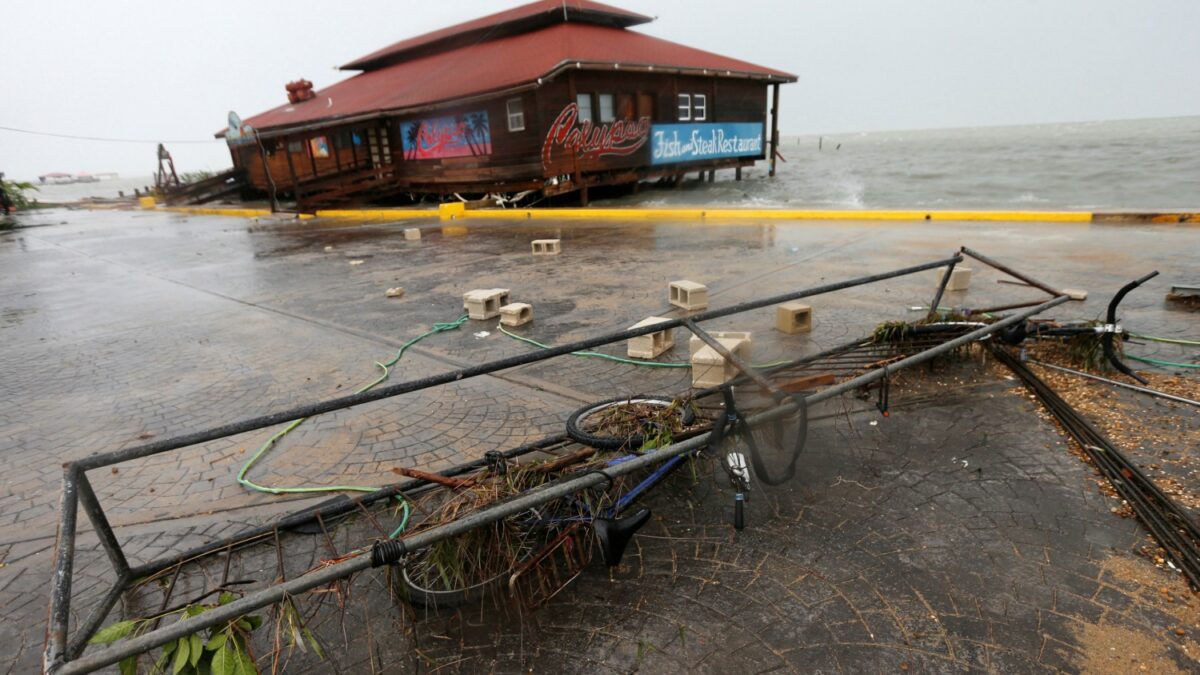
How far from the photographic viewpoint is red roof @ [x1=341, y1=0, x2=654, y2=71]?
2447 centimetres

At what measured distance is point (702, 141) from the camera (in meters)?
25.4

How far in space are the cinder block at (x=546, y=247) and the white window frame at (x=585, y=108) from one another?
10.2 m

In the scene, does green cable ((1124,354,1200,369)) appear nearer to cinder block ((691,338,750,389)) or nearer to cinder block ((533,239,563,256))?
cinder block ((691,338,750,389))

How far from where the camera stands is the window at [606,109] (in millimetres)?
21562

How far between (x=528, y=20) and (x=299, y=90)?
49.6 ft

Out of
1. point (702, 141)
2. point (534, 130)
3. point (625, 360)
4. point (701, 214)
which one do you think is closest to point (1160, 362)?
point (625, 360)

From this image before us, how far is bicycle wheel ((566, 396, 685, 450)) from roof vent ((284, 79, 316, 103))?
34.7 meters

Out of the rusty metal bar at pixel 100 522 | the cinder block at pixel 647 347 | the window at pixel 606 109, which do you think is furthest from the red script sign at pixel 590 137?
the rusty metal bar at pixel 100 522

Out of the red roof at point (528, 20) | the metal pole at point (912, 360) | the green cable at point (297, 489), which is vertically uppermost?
the red roof at point (528, 20)

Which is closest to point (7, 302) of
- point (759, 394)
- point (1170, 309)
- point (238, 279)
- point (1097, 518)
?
point (238, 279)

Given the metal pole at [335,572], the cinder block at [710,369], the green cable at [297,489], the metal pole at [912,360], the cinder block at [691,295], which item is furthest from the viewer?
the cinder block at [691,295]

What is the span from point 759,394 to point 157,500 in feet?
13.1

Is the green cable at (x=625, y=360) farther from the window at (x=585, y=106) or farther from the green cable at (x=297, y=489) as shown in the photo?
the window at (x=585, y=106)

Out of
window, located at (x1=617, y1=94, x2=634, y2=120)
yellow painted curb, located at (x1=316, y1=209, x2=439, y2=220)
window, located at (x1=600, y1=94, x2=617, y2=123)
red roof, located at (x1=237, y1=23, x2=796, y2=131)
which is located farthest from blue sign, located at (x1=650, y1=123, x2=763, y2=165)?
yellow painted curb, located at (x1=316, y1=209, x2=439, y2=220)
